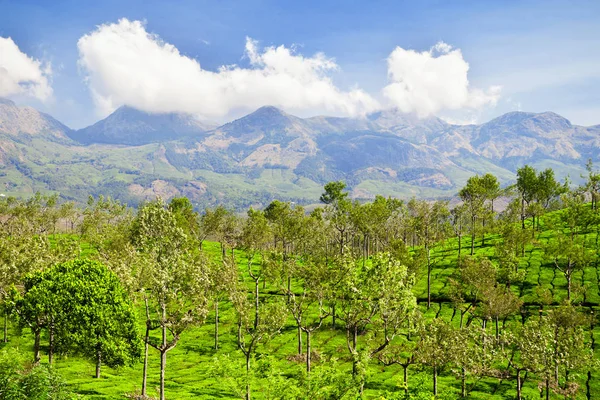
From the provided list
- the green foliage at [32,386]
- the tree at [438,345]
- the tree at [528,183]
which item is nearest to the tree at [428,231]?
the tree at [528,183]

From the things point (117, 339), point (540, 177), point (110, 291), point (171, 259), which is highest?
point (540, 177)

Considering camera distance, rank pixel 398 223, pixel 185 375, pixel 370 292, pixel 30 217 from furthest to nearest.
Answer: pixel 30 217, pixel 398 223, pixel 185 375, pixel 370 292

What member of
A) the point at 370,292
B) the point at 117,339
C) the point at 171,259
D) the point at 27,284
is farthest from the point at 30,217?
the point at 370,292

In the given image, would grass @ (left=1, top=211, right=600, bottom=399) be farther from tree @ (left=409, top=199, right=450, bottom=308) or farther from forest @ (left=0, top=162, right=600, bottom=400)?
tree @ (left=409, top=199, right=450, bottom=308)

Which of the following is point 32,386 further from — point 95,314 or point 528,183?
point 528,183

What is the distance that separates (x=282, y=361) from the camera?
8094cm

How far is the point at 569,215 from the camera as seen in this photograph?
110250 mm

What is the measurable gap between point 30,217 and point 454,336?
7623 inches

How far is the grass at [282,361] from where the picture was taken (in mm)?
63469

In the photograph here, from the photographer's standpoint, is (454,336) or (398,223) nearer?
(454,336)

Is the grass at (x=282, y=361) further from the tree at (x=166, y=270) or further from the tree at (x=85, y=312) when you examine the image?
the tree at (x=166, y=270)

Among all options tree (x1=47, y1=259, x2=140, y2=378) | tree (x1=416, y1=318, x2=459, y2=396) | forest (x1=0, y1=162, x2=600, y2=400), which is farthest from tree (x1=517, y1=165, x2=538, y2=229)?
tree (x1=47, y1=259, x2=140, y2=378)

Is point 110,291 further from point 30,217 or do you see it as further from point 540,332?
point 30,217

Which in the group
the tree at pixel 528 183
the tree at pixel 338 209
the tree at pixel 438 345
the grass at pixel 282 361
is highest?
the tree at pixel 528 183
